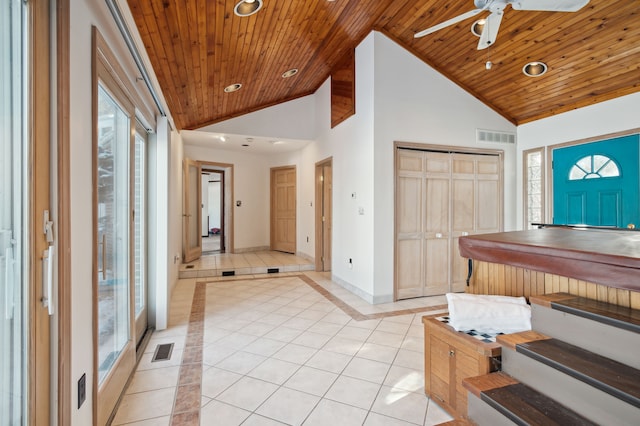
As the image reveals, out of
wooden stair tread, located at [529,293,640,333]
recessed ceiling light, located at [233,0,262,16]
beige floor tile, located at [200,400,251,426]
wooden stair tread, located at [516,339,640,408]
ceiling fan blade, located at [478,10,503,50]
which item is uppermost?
recessed ceiling light, located at [233,0,262,16]

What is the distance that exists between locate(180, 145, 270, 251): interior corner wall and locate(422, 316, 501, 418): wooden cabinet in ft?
19.3

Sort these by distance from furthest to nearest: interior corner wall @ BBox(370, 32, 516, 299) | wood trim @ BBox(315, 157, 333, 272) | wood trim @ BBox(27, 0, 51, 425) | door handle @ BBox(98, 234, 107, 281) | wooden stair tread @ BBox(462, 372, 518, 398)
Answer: wood trim @ BBox(315, 157, 333, 272)
interior corner wall @ BBox(370, 32, 516, 299)
door handle @ BBox(98, 234, 107, 281)
wooden stair tread @ BBox(462, 372, 518, 398)
wood trim @ BBox(27, 0, 51, 425)

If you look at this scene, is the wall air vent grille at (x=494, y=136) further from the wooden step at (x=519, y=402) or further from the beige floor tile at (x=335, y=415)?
the beige floor tile at (x=335, y=415)

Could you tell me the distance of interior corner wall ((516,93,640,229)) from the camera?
3.78 m

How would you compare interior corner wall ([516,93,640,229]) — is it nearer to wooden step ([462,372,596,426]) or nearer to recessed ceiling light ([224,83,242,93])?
wooden step ([462,372,596,426])

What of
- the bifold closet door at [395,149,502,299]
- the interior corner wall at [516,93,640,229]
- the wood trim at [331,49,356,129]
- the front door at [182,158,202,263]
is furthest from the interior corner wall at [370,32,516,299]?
the front door at [182,158,202,263]

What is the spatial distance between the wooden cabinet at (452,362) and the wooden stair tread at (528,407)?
189 mm

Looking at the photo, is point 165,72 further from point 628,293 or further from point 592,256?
point 628,293

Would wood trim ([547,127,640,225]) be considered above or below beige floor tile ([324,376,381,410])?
above

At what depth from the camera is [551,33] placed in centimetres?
342

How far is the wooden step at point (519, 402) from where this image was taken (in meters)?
1.24

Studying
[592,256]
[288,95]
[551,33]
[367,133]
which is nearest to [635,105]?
[551,33]

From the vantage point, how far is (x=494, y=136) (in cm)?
484

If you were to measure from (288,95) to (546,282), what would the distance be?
525 cm
